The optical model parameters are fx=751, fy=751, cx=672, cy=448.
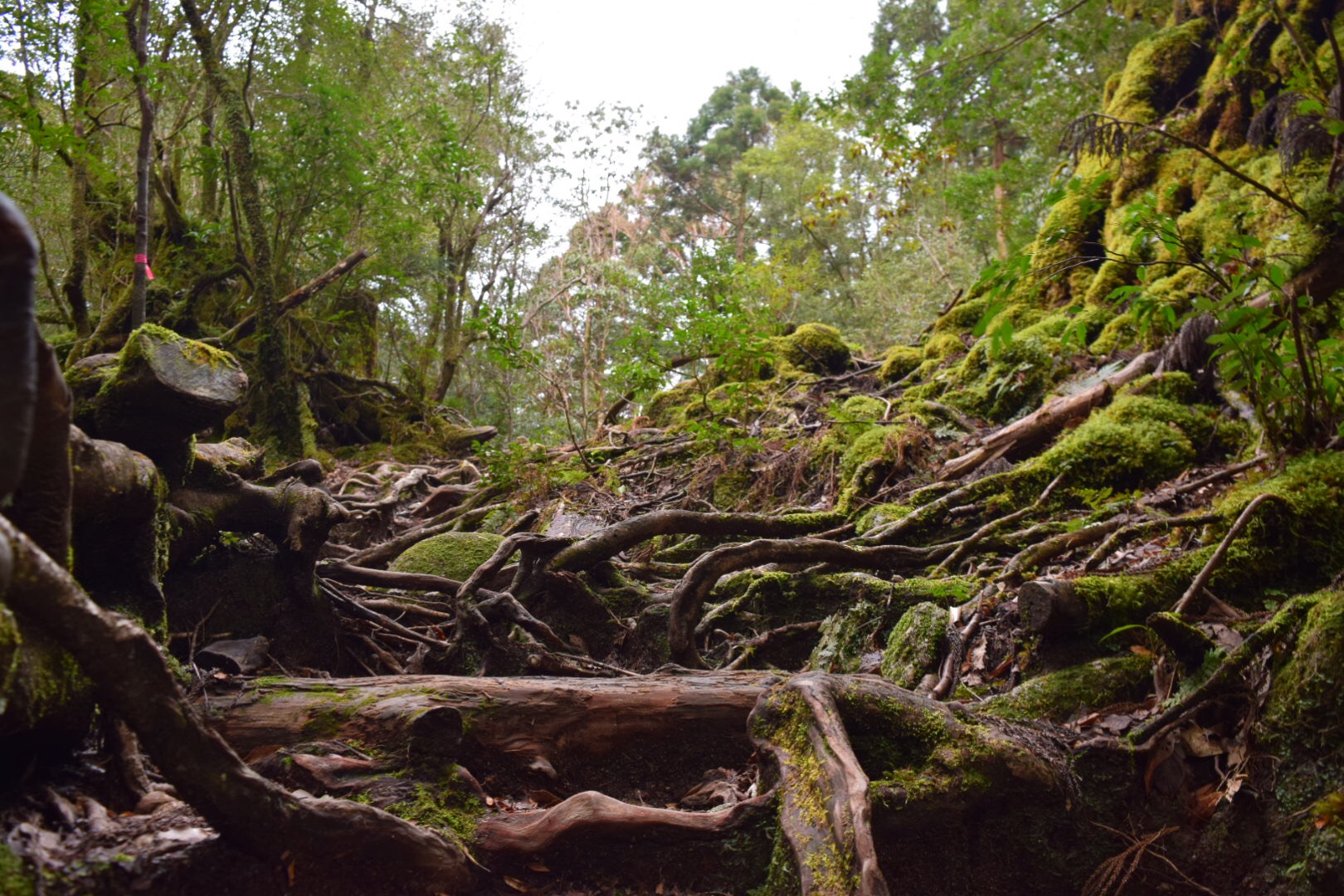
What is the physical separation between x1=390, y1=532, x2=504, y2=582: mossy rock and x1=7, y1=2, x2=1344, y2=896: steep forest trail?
4 centimetres

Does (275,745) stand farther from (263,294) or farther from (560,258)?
(560,258)

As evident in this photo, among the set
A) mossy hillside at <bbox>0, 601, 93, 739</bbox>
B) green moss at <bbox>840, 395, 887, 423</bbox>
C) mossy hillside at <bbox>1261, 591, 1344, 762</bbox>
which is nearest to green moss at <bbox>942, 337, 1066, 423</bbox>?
green moss at <bbox>840, 395, 887, 423</bbox>

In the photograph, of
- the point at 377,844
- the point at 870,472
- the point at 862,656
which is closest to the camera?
the point at 377,844

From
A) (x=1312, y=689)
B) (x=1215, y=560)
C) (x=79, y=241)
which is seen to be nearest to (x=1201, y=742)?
(x=1312, y=689)

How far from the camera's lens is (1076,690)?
9.13 feet

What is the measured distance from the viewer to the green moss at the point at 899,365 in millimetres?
9891

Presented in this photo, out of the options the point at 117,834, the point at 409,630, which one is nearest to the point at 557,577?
the point at 409,630

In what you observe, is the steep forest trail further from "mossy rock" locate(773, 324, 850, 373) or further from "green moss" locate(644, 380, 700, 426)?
"green moss" locate(644, 380, 700, 426)

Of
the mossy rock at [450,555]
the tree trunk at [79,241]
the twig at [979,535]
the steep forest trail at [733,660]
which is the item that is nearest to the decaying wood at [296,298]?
the tree trunk at [79,241]

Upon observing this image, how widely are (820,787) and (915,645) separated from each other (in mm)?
1581

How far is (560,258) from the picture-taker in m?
21.2

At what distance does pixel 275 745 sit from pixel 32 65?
10353mm

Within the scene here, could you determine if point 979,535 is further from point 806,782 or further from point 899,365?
point 899,365

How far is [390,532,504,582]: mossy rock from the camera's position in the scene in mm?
5129
